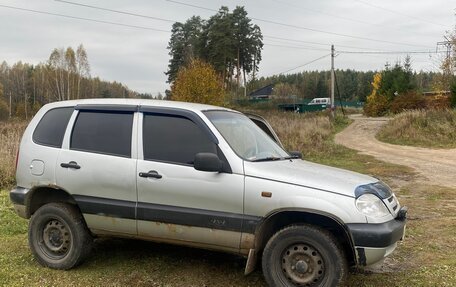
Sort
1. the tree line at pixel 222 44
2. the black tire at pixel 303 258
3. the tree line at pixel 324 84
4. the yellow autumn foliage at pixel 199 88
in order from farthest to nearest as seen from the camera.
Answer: the tree line at pixel 324 84 → the tree line at pixel 222 44 → the yellow autumn foliage at pixel 199 88 → the black tire at pixel 303 258

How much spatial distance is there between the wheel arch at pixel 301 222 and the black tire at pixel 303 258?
10 centimetres

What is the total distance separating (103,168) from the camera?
4.47 m

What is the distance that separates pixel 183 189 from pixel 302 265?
1284mm

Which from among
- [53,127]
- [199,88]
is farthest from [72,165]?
[199,88]

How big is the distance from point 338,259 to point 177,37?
64.5m

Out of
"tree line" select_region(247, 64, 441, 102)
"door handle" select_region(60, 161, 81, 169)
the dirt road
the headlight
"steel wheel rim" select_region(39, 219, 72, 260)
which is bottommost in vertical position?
the dirt road

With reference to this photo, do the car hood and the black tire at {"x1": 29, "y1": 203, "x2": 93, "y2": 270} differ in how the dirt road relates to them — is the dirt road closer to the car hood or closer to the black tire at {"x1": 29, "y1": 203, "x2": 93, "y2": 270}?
the car hood

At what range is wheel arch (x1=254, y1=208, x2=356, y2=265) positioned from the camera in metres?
3.87

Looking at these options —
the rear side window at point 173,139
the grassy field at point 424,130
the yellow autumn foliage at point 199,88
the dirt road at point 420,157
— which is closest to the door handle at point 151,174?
the rear side window at point 173,139

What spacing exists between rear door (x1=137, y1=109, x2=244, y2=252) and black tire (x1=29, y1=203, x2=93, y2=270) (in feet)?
2.37

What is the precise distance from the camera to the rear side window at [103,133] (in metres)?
4.57

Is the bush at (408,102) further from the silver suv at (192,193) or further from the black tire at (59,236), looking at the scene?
the black tire at (59,236)

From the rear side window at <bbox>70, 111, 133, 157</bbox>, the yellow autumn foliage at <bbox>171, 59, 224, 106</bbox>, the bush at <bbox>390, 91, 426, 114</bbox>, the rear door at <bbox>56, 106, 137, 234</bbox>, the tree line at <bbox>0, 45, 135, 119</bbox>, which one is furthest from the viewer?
the tree line at <bbox>0, 45, 135, 119</bbox>

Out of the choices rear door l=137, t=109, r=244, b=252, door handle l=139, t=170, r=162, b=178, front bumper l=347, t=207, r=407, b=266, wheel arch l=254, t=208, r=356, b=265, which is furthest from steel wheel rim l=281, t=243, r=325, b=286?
door handle l=139, t=170, r=162, b=178
